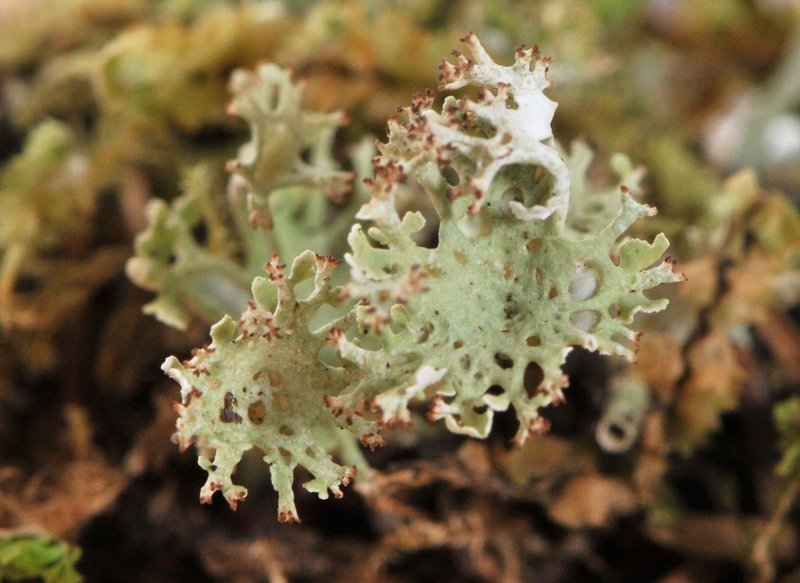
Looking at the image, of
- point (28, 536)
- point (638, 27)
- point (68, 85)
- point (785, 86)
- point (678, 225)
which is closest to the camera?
point (28, 536)

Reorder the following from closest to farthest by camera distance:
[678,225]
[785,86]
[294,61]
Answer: [678,225], [294,61], [785,86]

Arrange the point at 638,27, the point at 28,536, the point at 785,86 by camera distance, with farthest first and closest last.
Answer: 1. the point at 638,27
2. the point at 785,86
3. the point at 28,536

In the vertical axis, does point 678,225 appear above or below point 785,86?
below

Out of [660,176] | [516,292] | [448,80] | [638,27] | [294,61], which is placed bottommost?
[516,292]

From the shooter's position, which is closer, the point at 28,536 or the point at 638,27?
the point at 28,536

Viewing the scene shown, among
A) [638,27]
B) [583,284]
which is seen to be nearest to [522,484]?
[583,284]

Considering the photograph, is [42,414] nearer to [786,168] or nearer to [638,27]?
[786,168]

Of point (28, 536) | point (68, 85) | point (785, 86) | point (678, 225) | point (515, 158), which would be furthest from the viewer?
point (785, 86)

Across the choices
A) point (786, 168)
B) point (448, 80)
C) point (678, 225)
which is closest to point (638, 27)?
point (786, 168)

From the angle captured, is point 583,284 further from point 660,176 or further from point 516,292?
point 660,176
